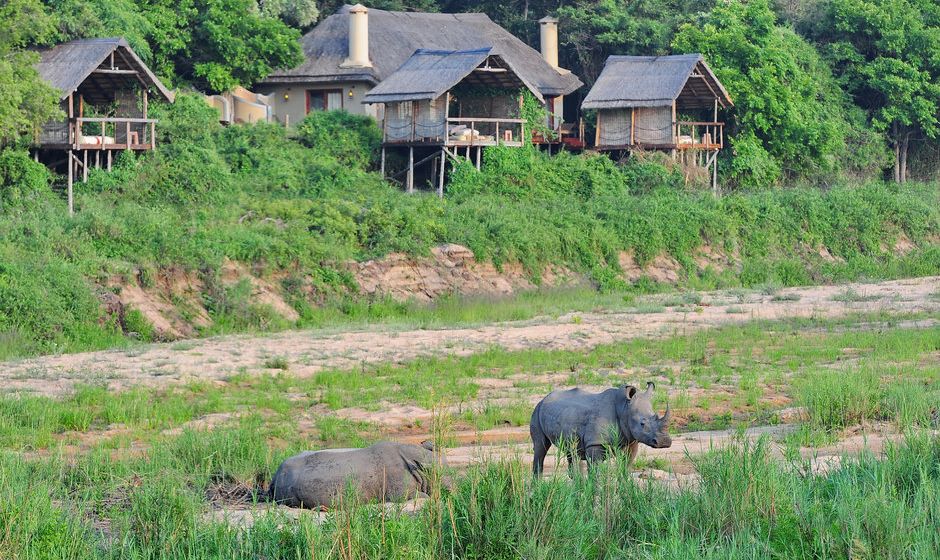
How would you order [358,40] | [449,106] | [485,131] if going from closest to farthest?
[485,131] < [449,106] < [358,40]

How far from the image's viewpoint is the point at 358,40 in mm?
40219

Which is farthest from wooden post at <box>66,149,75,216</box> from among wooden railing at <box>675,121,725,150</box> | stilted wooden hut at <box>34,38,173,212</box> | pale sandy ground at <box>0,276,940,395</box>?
wooden railing at <box>675,121,725,150</box>

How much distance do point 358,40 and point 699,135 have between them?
10.7 metres

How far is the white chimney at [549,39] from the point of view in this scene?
45.4 metres

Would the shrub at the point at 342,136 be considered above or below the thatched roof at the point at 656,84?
below

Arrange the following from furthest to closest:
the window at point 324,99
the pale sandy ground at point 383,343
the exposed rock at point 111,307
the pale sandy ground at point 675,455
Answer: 1. the window at point 324,99
2. the exposed rock at point 111,307
3. the pale sandy ground at point 383,343
4. the pale sandy ground at point 675,455

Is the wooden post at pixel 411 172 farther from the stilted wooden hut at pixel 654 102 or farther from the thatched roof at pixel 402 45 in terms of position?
the stilted wooden hut at pixel 654 102

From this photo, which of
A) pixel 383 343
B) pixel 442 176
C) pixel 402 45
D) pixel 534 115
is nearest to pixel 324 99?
pixel 402 45

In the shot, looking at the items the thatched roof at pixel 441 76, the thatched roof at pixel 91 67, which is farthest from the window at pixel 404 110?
the thatched roof at pixel 91 67

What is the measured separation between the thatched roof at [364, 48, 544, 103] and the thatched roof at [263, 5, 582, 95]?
4.42ft

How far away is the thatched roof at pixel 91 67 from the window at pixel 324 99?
8.77 meters

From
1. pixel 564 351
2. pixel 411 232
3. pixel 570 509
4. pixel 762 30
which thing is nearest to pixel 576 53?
pixel 762 30

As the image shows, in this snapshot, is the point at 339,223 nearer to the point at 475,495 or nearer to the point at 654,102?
the point at 654,102

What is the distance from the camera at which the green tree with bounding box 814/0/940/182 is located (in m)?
44.1
